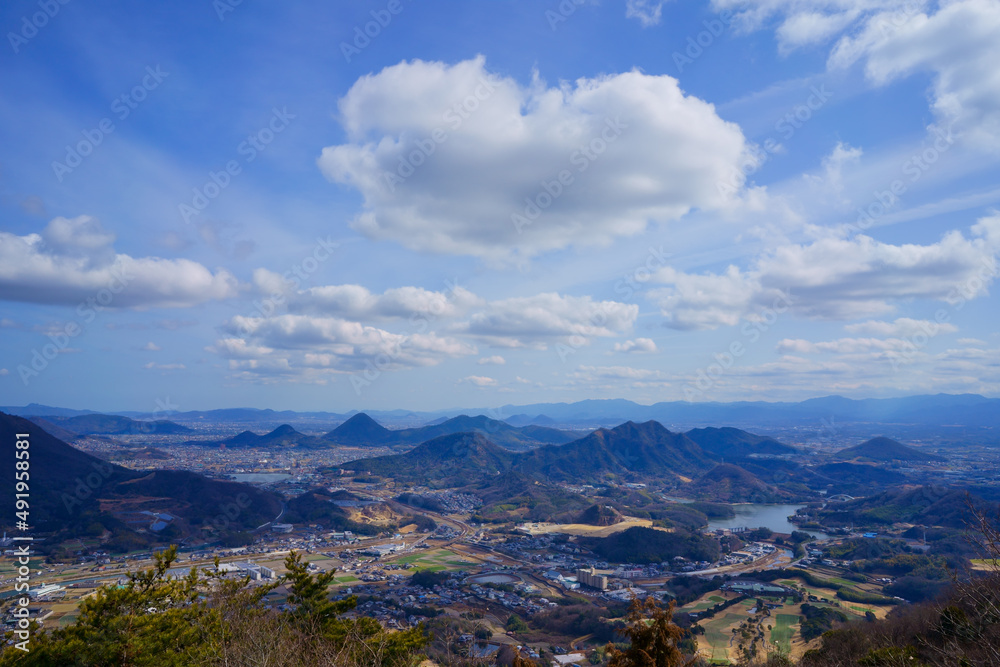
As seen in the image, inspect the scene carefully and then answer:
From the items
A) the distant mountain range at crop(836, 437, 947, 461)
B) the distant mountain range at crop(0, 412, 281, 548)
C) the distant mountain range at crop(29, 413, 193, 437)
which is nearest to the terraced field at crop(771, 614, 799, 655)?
the distant mountain range at crop(0, 412, 281, 548)

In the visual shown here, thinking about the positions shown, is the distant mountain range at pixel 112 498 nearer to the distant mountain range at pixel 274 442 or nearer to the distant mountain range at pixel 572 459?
the distant mountain range at pixel 572 459

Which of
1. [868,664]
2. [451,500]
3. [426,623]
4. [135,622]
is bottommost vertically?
[451,500]

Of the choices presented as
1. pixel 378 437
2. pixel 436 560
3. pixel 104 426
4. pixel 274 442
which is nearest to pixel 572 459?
pixel 436 560

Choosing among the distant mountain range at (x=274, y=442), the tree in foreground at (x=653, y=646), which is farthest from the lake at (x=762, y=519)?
the distant mountain range at (x=274, y=442)

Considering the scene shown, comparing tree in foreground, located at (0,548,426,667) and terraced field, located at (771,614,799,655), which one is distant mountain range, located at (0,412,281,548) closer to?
tree in foreground, located at (0,548,426,667)

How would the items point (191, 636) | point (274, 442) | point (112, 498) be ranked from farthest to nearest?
1. point (274, 442)
2. point (112, 498)
3. point (191, 636)

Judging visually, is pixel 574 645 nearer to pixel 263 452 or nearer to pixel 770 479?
pixel 770 479

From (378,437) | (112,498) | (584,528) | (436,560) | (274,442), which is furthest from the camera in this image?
(378,437)

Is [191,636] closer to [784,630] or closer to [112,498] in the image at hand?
[784,630]

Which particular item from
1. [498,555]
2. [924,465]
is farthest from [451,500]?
[924,465]
